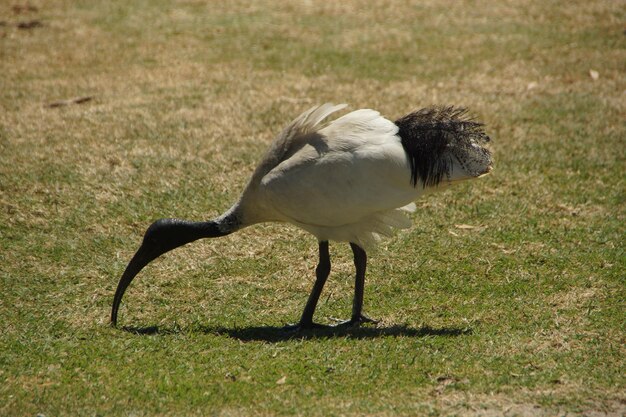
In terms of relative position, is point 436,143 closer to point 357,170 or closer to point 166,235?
point 357,170

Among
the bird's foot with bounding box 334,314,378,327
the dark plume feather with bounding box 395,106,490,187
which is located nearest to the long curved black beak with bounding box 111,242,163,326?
the bird's foot with bounding box 334,314,378,327

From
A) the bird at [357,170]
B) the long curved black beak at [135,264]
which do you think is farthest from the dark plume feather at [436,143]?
the long curved black beak at [135,264]

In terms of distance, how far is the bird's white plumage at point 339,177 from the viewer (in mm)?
6395

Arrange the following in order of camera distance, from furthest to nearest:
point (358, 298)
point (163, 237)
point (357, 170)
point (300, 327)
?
1. point (163, 237)
2. point (358, 298)
3. point (300, 327)
4. point (357, 170)

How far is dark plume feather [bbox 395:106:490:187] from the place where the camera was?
643cm

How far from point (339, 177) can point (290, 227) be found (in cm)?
229

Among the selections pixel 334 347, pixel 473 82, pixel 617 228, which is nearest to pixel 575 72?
pixel 473 82

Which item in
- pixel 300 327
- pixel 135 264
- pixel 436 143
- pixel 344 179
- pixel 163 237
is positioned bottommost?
pixel 300 327

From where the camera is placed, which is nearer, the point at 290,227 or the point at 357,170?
the point at 357,170

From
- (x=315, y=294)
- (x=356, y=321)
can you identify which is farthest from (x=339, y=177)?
(x=356, y=321)

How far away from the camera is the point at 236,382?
582cm

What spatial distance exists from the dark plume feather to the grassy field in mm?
1180

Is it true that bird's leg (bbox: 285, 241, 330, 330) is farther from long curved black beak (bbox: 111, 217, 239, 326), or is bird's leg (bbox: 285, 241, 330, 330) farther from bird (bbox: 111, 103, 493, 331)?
long curved black beak (bbox: 111, 217, 239, 326)

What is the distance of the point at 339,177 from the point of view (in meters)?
6.39
